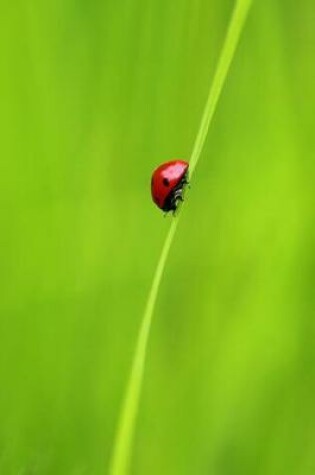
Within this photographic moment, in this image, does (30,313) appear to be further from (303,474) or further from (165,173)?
(303,474)

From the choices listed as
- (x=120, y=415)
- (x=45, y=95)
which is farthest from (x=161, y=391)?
(x=45, y=95)
